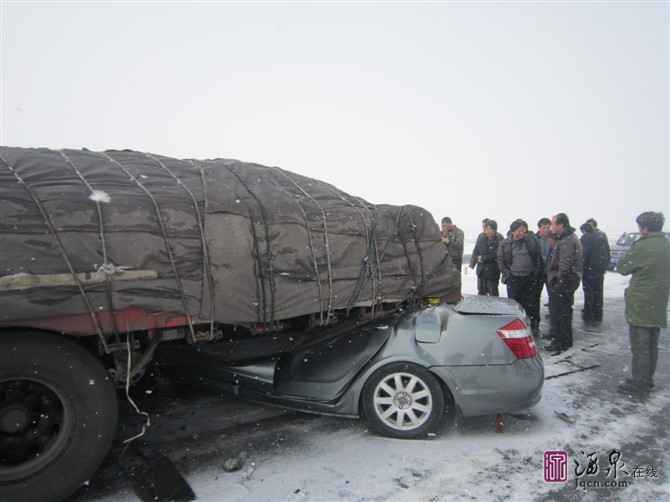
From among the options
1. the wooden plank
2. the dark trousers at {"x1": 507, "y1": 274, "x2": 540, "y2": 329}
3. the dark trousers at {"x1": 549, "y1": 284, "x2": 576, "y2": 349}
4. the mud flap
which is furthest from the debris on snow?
the wooden plank

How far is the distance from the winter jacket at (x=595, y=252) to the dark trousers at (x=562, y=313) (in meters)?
2.65

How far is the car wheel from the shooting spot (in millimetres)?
3092

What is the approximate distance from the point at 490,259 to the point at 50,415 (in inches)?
267

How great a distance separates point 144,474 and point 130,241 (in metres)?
1.55

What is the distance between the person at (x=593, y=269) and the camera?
24.7 ft

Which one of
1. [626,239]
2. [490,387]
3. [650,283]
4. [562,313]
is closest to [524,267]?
[562,313]

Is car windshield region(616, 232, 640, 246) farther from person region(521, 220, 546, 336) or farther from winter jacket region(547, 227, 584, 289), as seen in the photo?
winter jacket region(547, 227, 584, 289)

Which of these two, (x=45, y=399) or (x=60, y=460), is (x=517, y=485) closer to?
(x=60, y=460)

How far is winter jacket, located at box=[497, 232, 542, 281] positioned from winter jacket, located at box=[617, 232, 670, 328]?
1.90m

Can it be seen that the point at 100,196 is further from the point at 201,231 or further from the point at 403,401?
the point at 403,401

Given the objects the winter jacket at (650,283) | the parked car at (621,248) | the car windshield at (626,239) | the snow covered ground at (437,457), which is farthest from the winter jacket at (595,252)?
the car windshield at (626,239)

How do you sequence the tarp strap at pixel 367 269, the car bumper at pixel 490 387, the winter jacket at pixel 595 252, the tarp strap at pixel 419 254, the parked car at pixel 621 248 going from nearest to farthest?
the car bumper at pixel 490 387, the tarp strap at pixel 367 269, the tarp strap at pixel 419 254, the winter jacket at pixel 595 252, the parked car at pixel 621 248

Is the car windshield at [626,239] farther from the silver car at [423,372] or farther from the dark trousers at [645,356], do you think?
the silver car at [423,372]

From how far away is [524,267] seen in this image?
6184 millimetres
